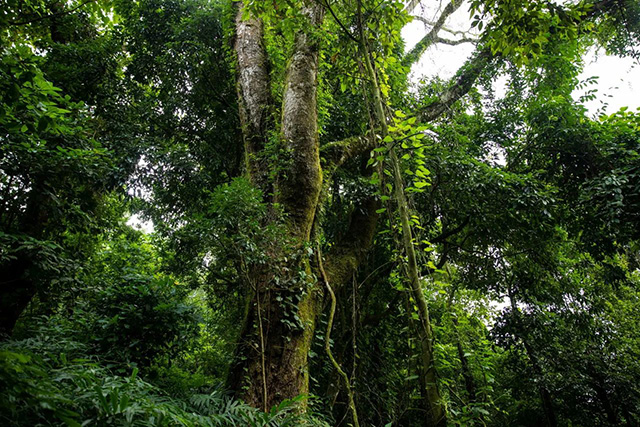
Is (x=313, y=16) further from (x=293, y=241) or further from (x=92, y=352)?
(x=92, y=352)

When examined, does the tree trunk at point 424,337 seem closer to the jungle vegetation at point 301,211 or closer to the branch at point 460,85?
the jungle vegetation at point 301,211

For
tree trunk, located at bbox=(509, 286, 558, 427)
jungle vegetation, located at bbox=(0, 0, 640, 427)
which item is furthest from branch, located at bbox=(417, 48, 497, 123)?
tree trunk, located at bbox=(509, 286, 558, 427)

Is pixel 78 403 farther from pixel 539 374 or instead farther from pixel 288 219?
pixel 539 374

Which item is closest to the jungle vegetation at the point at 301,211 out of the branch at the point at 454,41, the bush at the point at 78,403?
the bush at the point at 78,403

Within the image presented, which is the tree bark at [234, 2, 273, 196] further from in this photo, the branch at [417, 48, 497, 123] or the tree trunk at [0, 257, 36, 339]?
the branch at [417, 48, 497, 123]

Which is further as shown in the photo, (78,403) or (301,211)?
(301,211)

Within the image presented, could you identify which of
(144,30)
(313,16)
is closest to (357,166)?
(313,16)

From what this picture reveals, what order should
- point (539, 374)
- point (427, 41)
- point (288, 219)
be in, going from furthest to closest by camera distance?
1. point (427, 41)
2. point (539, 374)
3. point (288, 219)

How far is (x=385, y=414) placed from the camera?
16.8 feet

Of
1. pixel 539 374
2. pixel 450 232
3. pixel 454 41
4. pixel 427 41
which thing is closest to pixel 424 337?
pixel 450 232

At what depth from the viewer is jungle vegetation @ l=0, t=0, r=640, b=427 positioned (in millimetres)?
2270

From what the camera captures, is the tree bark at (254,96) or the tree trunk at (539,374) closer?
the tree bark at (254,96)

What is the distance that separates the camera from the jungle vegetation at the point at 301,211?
227 cm

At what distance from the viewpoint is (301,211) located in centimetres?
347
